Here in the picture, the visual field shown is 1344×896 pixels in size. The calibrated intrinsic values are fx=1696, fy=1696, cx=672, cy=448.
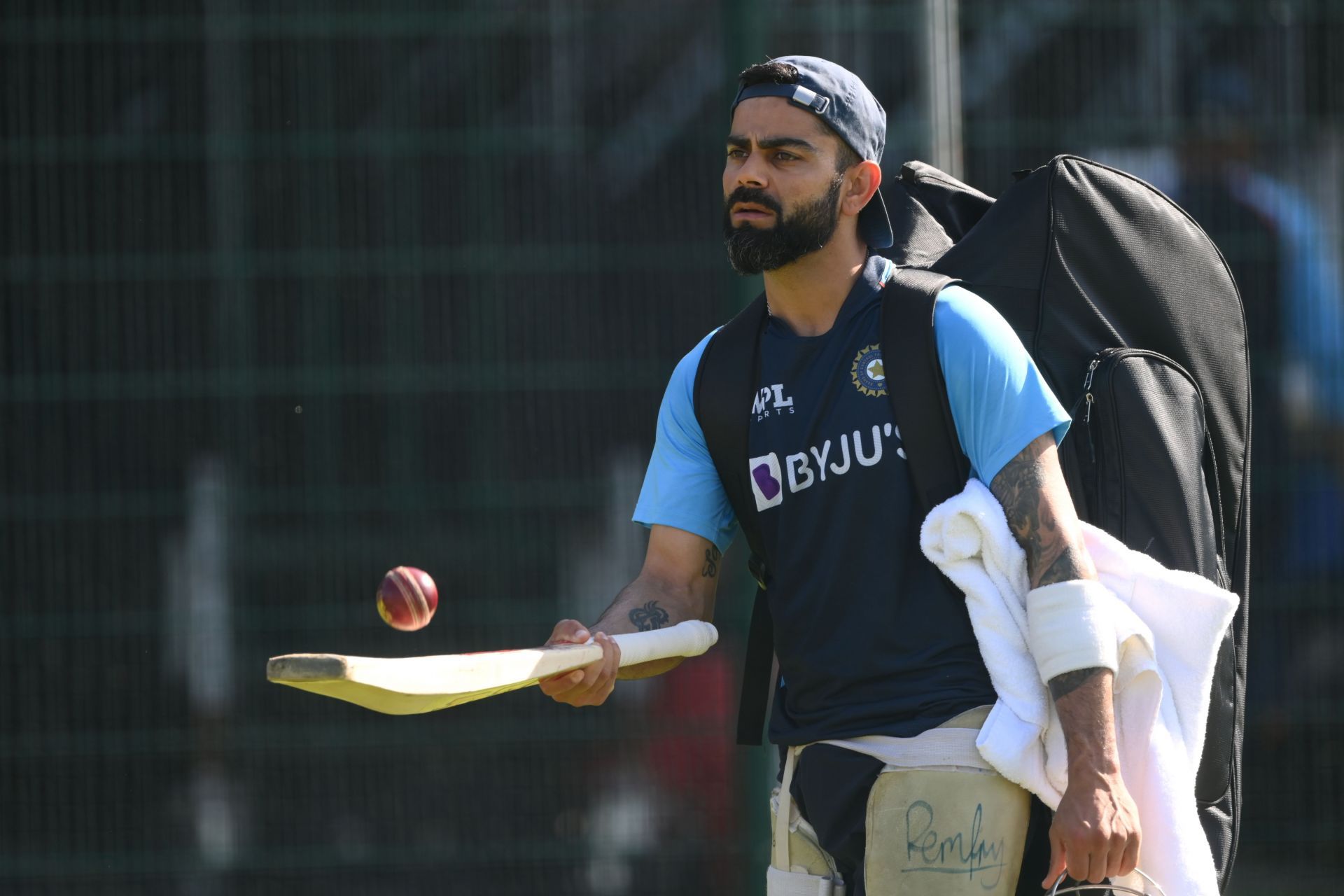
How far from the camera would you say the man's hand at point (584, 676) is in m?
3.22

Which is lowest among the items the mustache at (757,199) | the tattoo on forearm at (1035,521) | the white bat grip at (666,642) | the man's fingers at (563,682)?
the man's fingers at (563,682)

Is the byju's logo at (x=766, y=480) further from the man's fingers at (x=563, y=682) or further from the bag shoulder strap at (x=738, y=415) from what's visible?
the man's fingers at (x=563, y=682)

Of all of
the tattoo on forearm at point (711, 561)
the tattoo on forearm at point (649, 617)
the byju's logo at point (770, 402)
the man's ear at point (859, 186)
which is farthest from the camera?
the tattoo on forearm at point (711, 561)

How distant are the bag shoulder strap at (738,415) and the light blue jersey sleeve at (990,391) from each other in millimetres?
423

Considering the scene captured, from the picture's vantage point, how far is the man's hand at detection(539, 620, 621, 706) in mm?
3221

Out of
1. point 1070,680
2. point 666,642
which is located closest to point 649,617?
point 666,642

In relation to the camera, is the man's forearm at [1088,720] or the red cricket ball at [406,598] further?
the red cricket ball at [406,598]

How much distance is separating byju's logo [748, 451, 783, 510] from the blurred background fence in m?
2.92

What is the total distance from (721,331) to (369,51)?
11.0 ft

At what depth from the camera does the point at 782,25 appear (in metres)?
6.19

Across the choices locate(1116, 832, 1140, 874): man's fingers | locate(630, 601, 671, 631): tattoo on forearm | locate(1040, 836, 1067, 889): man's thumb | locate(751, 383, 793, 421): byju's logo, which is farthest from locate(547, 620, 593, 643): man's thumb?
locate(1116, 832, 1140, 874): man's fingers

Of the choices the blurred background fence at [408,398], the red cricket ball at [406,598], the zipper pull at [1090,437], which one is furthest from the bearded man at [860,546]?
the blurred background fence at [408,398]

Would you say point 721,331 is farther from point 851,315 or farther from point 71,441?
point 71,441

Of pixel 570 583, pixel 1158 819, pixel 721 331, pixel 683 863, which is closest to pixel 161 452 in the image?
pixel 570 583
